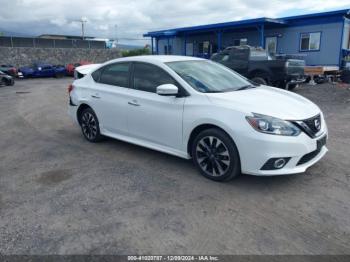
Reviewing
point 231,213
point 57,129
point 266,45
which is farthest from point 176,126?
point 266,45

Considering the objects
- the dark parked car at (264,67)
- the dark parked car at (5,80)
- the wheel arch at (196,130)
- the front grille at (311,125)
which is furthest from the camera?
the dark parked car at (5,80)

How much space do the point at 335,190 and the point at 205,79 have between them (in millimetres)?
2259

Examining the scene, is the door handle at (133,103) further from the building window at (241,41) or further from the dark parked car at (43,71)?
the dark parked car at (43,71)

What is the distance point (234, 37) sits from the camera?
2462cm

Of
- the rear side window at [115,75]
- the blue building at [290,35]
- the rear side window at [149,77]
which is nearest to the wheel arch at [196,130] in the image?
the rear side window at [149,77]

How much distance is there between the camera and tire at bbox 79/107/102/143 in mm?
5969

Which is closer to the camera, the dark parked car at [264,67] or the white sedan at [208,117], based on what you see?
the white sedan at [208,117]

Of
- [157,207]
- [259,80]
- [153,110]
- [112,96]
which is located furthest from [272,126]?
[259,80]

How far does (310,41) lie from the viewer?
2025 centimetres

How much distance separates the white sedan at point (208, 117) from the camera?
3.77 meters

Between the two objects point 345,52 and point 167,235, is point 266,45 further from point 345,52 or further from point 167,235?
point 167,235

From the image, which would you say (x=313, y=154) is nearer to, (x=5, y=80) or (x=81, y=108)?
(x=81, y=108)

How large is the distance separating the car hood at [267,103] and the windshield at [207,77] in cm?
24

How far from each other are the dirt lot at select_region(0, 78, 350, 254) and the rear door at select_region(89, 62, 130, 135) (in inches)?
20.0
